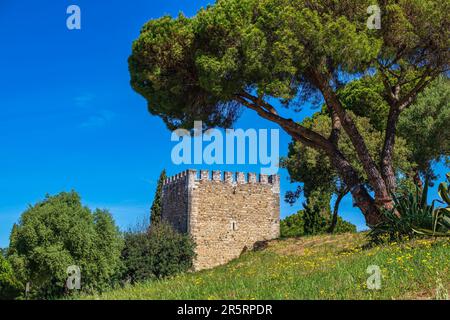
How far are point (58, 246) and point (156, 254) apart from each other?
8.60m

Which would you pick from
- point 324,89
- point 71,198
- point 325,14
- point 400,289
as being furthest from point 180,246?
point 400,289

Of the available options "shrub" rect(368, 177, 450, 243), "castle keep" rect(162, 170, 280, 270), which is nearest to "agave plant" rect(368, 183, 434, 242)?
"shrub" rect(368, 177, 450, 243)

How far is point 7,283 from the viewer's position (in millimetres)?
29344

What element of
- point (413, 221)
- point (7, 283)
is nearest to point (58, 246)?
point (413, 221)

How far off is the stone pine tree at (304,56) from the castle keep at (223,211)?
11010mm

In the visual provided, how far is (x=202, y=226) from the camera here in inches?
1233

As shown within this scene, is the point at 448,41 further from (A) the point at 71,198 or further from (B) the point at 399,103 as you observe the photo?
(A) the point at 71,198

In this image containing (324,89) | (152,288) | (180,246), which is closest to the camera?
(152,288)

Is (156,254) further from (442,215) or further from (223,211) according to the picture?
(442,215)

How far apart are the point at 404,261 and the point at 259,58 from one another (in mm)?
10300

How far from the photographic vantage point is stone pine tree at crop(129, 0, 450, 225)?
59.4 ft

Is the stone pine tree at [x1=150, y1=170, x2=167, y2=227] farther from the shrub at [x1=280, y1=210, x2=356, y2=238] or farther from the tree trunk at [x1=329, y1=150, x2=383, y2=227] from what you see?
the tree trunk at [x1=329, y1=150, x2=383, y2=227]

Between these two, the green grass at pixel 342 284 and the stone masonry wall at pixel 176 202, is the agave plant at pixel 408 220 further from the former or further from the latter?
the stone masonry wall at pixel 176 202
